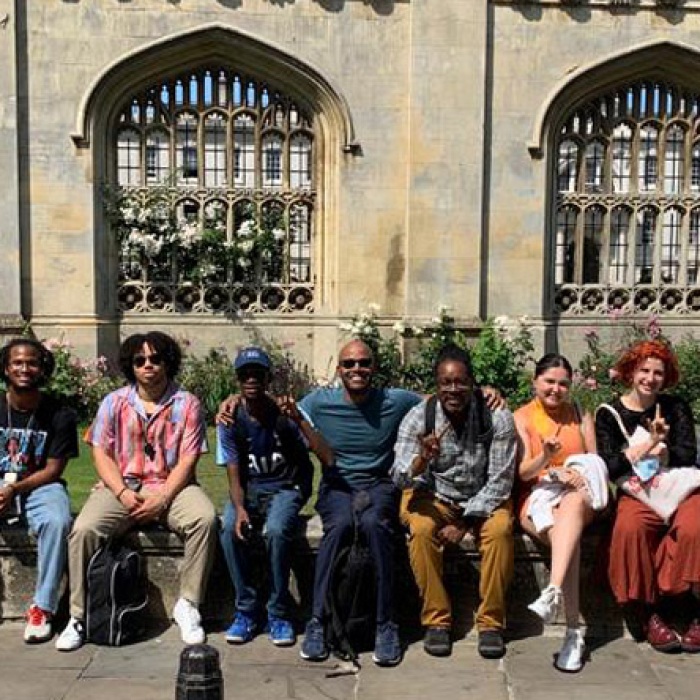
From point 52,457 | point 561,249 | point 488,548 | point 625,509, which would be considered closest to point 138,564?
point 52,457

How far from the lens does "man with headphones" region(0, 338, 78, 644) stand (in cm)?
469

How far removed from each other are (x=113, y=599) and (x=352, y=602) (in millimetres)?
1187

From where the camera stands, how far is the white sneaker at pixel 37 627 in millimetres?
4469

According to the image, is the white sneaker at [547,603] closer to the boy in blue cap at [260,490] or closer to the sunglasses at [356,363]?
the boy in blue cap at [260,490]

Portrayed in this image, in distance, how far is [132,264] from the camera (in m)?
12.1

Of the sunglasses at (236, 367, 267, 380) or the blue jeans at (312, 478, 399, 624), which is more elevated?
the sunglasses at (236, 367, 267, 380)

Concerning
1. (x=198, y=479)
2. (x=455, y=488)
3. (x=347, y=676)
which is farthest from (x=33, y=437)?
(x=198, y=479)

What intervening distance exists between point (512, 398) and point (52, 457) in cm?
715

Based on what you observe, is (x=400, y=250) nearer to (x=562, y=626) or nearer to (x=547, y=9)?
(x=547, y=9)

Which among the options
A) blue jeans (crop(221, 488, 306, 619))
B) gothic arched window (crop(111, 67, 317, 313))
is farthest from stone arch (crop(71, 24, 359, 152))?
blue jeans (crop(221, 488, 306, 619))

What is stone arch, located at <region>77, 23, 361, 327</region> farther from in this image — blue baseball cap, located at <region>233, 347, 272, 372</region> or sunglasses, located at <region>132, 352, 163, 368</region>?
blue baseball cap, located at <region>233, 347, 272, 372</region>

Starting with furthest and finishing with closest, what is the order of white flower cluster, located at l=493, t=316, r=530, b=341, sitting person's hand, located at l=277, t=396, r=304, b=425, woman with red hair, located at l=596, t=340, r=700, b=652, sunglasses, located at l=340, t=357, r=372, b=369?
white flower cluster, located at l=493, t=316, r=530, b=341, sunglasses, located at l=340, t=357, r=372, b=369, sitting person's hand, located at l=277, t=396, r=304, b=425, woman with red hair, located at l=596, t=340, r=700, b=652

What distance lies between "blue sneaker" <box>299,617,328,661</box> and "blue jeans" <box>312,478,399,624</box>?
5 centimetres

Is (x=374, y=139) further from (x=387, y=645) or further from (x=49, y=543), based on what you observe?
(x=387, y=645)
